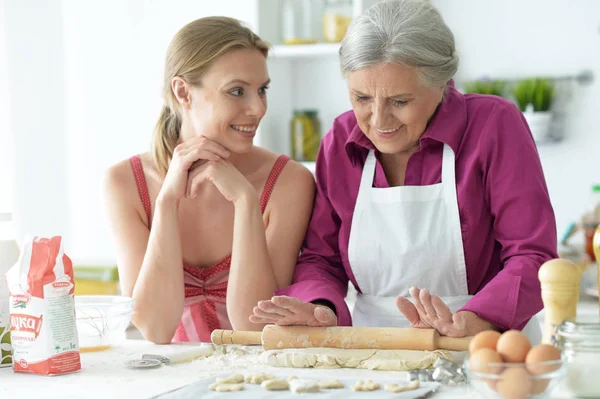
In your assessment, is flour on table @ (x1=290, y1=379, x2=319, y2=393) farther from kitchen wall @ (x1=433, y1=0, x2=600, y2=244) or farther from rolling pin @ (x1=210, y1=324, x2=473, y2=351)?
kitchen wall @ (x1=433, y1=0, x2=600, y2=244)

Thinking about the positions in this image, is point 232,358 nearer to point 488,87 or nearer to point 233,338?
point 233,338

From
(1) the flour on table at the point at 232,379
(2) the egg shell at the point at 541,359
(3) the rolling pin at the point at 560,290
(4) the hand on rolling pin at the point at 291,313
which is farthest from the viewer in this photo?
(4) the hand on rolling pin at the point at 291,313

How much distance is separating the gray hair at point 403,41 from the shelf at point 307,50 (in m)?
1.36

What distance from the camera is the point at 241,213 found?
1893 mm

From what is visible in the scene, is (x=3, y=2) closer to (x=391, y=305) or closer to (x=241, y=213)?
(x=241, y=213)

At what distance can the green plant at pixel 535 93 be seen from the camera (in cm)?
303

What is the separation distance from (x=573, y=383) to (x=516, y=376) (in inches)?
4.2

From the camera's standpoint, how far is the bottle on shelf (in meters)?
2.86

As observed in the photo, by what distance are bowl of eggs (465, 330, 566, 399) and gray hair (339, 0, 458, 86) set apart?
2.28 ft

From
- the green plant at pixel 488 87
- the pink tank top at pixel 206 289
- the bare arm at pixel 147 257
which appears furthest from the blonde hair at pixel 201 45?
the green plant at pixel 488 87

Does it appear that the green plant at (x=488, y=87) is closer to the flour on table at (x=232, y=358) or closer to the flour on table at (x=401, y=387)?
the flour on table at (x=232, y=358)

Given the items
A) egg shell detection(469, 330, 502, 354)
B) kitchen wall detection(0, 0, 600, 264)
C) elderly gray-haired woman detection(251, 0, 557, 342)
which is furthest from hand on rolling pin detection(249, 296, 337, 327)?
kitchen wall detection(0, 0, 600, 264)

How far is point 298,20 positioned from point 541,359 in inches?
91.3

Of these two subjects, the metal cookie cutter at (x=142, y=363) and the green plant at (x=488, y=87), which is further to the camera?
the green plant at (x=488, y=87)
